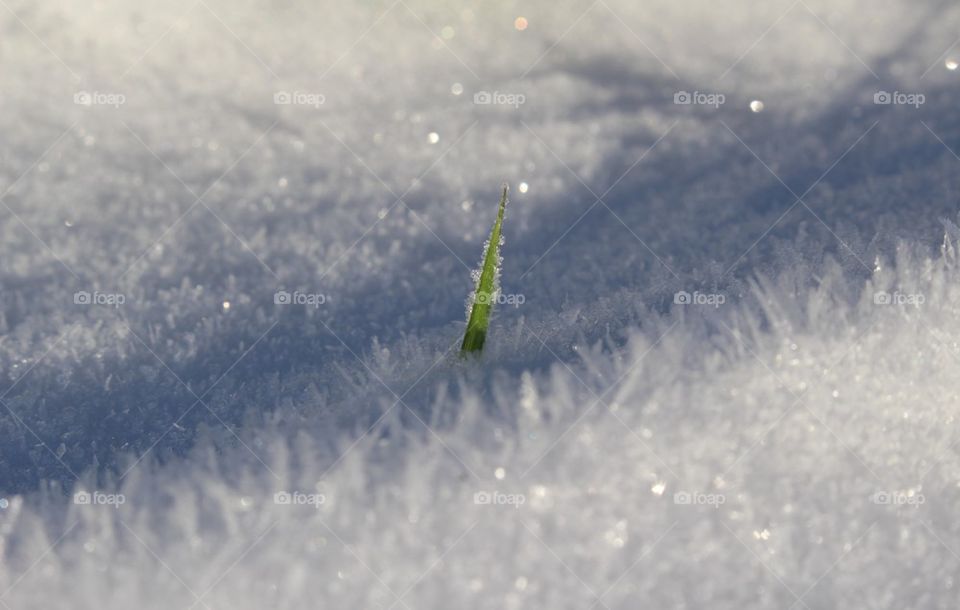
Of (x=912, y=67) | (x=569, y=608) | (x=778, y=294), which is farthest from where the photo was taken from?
(x=912, y=67)

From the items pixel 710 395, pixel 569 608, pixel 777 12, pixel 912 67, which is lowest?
pixel 569 608

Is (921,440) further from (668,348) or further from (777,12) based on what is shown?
(777,12)

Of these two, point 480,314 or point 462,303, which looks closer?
point 480,314

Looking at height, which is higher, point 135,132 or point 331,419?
point 135,132

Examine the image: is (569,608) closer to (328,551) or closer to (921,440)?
(328,551)

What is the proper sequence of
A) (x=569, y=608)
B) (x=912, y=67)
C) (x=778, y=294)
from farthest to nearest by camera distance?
(x=912, y=67)
(x=778, y=294)
(x=569, y=608)

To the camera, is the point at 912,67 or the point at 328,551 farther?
the point at 912,67

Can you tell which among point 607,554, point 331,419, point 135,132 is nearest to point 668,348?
point 607,554
